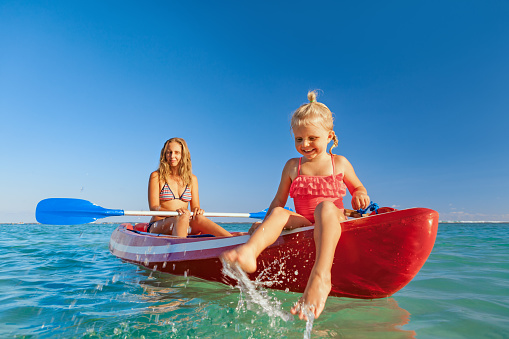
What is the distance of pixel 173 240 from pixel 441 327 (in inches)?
90.6

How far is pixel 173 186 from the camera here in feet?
14.1

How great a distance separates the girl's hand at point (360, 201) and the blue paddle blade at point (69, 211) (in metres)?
3.18

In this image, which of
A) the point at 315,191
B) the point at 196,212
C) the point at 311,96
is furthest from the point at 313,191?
the point at 196,212

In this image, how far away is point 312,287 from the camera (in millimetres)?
1639

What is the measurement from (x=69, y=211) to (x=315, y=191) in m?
3.59

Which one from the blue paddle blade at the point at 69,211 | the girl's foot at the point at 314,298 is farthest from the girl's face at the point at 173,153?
the girl's foot at the point at 314,298

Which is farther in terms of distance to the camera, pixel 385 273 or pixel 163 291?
pixel 163 291

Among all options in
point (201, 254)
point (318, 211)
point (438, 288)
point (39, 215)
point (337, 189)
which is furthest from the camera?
point (39, 215)

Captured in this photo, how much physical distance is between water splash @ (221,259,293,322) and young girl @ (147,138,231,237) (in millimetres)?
1520

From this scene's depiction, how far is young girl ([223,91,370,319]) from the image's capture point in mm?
1841

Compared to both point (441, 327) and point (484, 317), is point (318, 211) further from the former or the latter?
point (484, 317)

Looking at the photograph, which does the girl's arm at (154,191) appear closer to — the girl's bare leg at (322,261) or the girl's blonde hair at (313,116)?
the girl's blonde hair at (313,116)

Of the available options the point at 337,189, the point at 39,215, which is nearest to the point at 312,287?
the point at 337,189

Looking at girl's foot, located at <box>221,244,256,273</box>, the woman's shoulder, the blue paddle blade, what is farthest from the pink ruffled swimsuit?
the blue paddle blade
